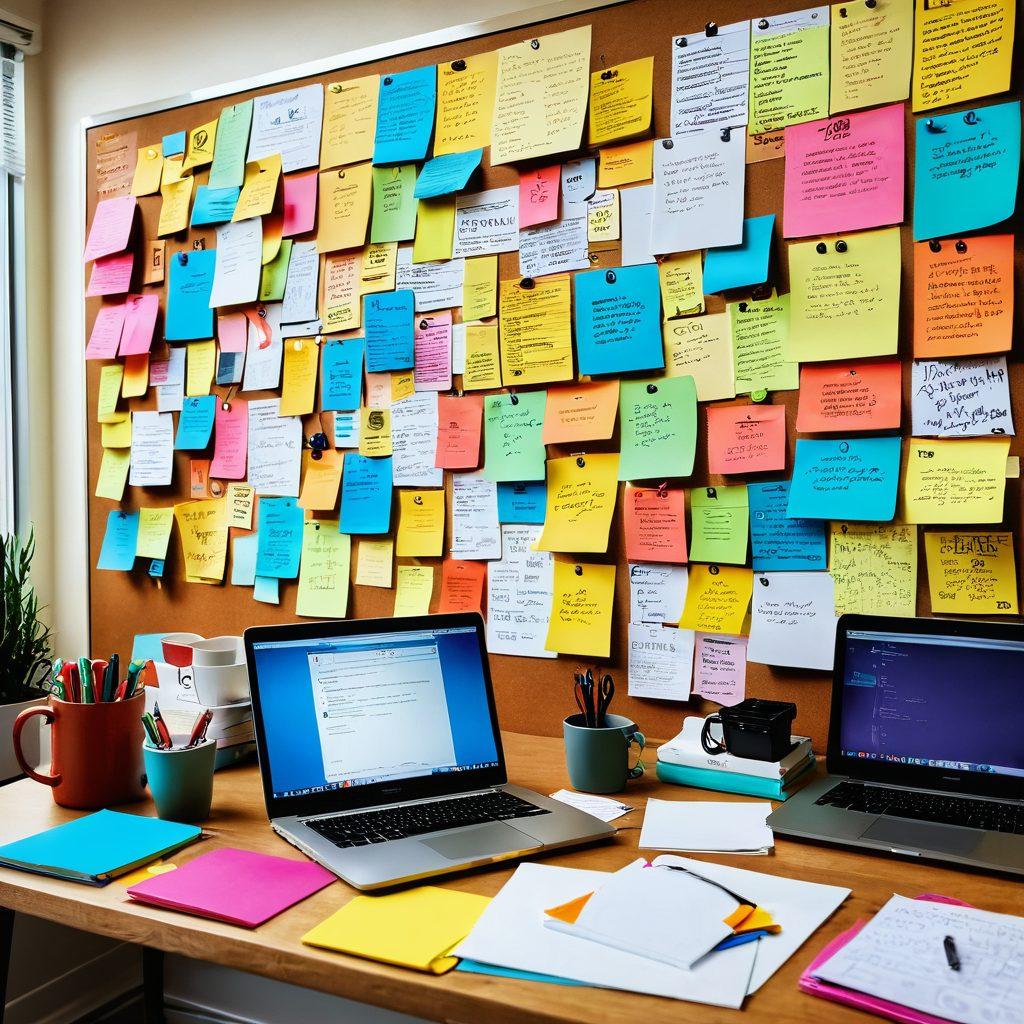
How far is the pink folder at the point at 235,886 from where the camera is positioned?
96 cm

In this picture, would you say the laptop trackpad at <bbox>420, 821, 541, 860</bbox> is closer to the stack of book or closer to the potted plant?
the stack of book

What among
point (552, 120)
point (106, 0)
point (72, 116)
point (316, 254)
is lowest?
point (316, 254)

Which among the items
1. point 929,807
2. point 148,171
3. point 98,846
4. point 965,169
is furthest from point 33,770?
point 965,169

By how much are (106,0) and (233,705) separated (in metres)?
1.70

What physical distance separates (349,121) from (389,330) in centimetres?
43

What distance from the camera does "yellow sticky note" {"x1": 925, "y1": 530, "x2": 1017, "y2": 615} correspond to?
4.27 ft

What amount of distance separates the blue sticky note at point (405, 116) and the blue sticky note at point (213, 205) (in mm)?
377

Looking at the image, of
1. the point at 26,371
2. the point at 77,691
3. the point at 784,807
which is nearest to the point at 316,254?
the point at 26,371

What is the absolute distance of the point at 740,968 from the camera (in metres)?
0.84

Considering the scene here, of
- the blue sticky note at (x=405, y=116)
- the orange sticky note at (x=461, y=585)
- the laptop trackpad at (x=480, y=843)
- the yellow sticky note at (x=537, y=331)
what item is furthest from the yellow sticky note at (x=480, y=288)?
the laptop trackpad at (x=480, y=843)

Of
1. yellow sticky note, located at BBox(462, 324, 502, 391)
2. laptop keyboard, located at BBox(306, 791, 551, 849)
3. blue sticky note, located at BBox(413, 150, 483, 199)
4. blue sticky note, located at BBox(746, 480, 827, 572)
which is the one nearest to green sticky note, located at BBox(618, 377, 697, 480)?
blue sticky note, located at BBox(746, 480, 827, 572)

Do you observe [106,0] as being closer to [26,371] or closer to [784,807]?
[26,371]

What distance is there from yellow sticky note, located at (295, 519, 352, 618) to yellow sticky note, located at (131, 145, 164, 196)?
0.86 metres

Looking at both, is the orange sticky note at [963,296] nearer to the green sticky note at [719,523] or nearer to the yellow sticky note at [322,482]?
the green sticky note at [719,523]
